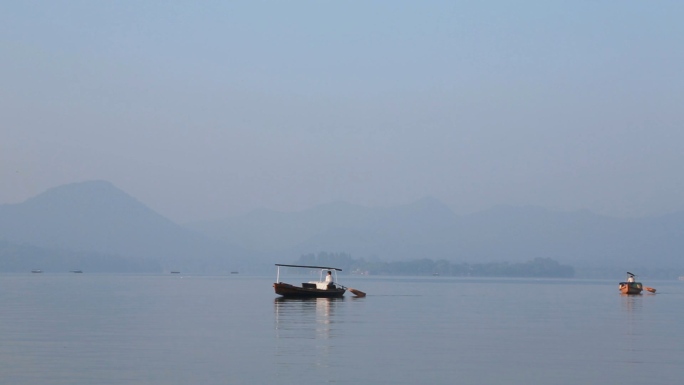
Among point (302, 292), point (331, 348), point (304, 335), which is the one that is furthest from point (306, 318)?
point (302, 292)

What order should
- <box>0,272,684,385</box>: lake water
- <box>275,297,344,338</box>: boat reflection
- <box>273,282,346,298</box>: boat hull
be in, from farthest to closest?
<box>273,282,346,298</box>: boat hull
<box>275,297,344,338</box>: boat reflection
<box>0,272,684,385</box>: lake water

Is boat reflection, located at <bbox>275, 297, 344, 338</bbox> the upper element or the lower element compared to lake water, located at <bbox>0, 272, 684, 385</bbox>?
upper

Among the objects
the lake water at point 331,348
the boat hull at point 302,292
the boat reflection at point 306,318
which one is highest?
the boat hull at point 302,292

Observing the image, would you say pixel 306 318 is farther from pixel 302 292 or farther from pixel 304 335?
pixel 302 292

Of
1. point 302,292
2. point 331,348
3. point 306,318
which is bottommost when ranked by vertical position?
point 331,348

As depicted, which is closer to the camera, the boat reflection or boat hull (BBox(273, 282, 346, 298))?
the boat reflection

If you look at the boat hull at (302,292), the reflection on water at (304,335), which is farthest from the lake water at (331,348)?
the boat hull at (302,292)

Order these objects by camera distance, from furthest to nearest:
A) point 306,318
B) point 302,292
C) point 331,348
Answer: point 302,292 < point 306,318 < point 331,348

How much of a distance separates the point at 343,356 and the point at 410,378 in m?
6.26

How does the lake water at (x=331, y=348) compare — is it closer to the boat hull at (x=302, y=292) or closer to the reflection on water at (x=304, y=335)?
the reflection on water at (x=304, y=335)

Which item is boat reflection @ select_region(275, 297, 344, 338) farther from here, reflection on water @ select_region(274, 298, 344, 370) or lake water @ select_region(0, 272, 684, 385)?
lake water @ select_region(0, 272, 684, 385)

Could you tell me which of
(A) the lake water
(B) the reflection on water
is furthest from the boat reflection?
(A) the lake water

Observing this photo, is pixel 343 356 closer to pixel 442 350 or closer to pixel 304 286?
pixel 442 350

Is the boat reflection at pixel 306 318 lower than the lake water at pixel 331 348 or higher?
higher
